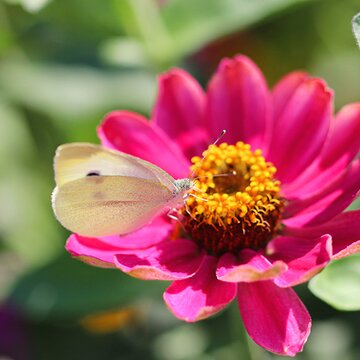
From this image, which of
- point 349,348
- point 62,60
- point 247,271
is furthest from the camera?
point 62,60

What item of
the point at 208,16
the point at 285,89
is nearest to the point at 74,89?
the point at 208,16

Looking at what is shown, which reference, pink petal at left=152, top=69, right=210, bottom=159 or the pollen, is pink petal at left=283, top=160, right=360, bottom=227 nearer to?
the pollen

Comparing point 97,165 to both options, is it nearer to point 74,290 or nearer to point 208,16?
point 74,290

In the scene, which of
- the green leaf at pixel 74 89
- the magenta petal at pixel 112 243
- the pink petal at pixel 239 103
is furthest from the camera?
the green leaf at pixel 74 89

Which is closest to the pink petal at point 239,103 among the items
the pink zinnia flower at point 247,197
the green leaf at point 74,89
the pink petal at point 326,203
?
the pink zinnia flower at point 247,197

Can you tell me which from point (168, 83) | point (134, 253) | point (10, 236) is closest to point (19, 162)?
point (10, 236)

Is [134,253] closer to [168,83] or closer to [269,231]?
[269,231]

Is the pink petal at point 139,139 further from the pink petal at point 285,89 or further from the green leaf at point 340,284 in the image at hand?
the green leaf at point 340,284
